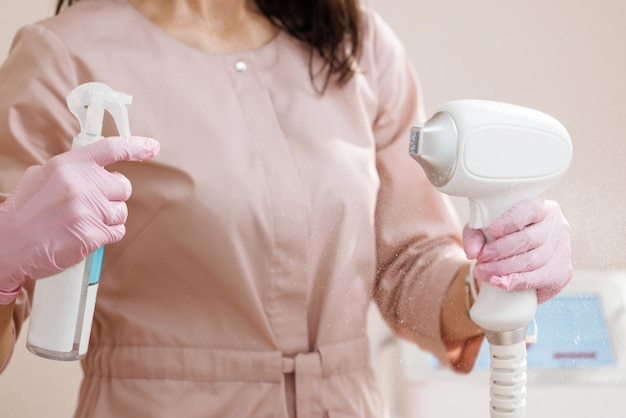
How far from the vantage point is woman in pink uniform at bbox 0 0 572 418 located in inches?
34.0

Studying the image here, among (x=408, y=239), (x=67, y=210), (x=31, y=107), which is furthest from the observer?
(x=408, y=239)

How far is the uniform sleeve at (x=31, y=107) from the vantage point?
830 mm

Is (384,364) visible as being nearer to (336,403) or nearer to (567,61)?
(336,403)

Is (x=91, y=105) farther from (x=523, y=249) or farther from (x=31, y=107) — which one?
(x=523, y=249)

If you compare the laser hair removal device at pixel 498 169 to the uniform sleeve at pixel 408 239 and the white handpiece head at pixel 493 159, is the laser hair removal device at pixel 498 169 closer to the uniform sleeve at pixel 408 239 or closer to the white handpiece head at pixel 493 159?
the white handpiece head at pixel 493 159

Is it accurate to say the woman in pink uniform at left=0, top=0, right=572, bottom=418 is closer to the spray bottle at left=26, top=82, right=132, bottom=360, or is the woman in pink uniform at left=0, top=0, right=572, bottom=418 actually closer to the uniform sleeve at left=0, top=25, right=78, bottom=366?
the uniform sleeve at left=0, top=25, right=78, bottom=366

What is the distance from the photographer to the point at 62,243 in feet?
2.23

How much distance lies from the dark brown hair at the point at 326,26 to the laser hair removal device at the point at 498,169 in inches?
11.3

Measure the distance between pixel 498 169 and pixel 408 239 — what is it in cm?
28

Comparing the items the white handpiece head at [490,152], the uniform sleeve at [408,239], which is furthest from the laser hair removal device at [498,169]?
the uniform sleeve at [408,239]

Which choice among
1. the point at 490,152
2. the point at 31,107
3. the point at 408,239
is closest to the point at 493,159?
the point at 490,152

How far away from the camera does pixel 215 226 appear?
0.87m

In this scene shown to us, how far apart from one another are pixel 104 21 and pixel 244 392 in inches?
16.3

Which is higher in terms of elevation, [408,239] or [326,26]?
[326,26]
